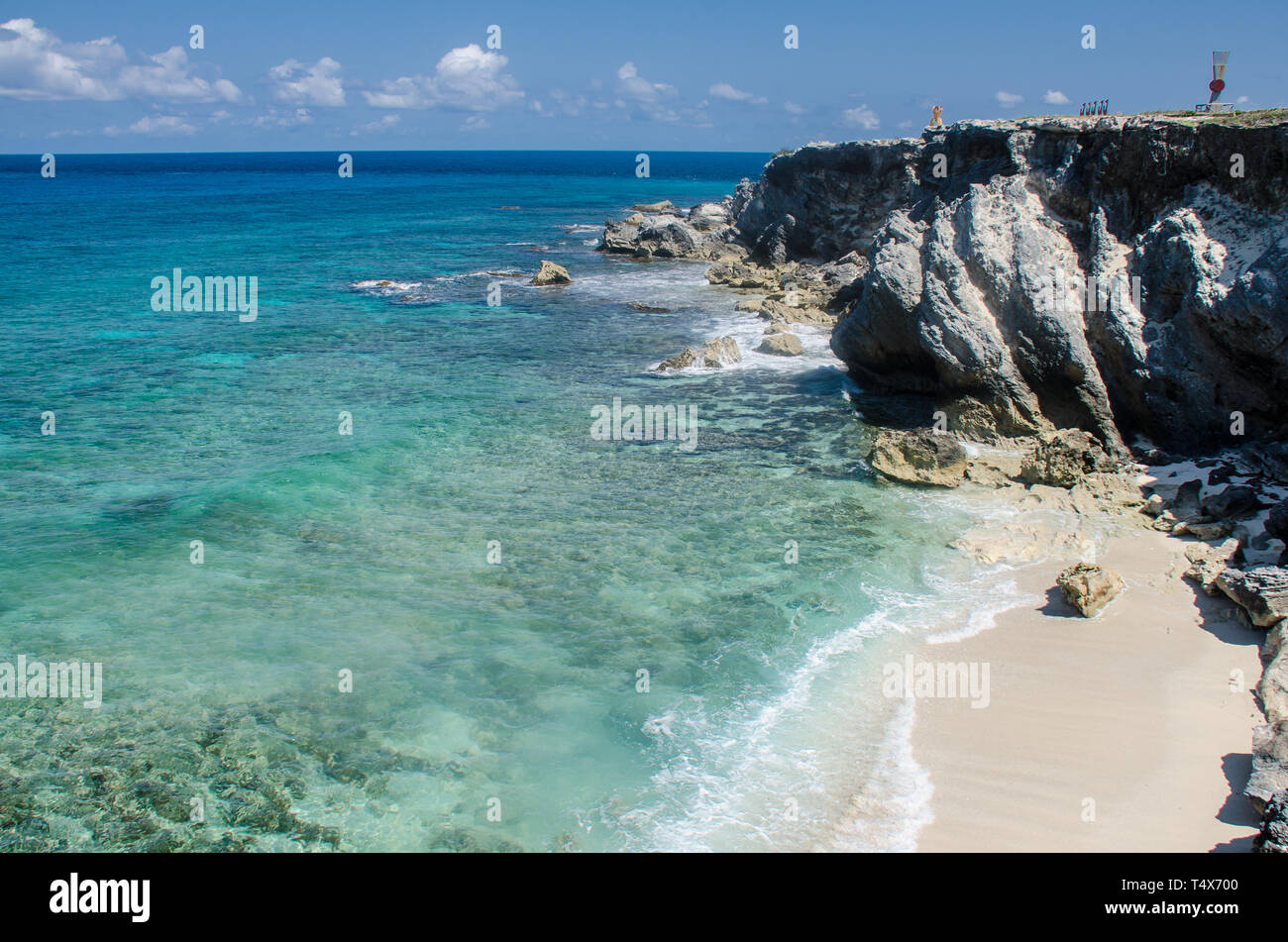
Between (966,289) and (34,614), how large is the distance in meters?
19.8

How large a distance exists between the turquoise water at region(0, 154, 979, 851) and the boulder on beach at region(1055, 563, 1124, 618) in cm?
161

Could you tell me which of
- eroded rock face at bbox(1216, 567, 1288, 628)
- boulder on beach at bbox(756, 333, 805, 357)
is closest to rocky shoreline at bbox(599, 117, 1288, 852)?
eroded rock face at bbox(1216, 567, 1288, 628)

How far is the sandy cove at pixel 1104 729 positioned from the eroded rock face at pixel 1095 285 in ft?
18.8

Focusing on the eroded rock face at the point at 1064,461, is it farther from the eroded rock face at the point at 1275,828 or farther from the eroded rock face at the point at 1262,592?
the eroded rock face at the point at 1275,828

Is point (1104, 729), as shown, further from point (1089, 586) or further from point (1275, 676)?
point (1089, 586)
